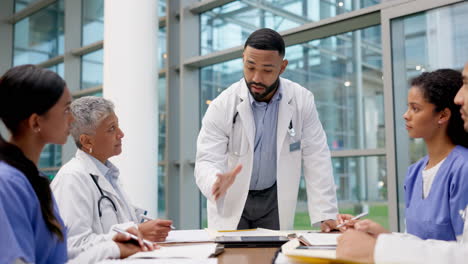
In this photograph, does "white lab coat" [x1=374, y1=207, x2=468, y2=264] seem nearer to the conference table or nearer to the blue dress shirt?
the conference table

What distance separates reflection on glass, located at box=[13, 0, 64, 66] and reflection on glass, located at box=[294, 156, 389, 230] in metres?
4.48

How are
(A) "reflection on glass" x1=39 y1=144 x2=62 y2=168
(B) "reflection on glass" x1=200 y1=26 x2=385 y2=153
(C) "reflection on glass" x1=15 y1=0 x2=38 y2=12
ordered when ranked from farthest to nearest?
(C) "reflection on glass" x1=15 y1=0 x2=38 y2=12
(A) "reflection on glass" x1=39 y1=144 x2=62 y2=168
(B) "reflection on glass" x1=200 y1=26 x2=385 y2=153

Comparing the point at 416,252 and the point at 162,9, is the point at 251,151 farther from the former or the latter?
the point at 162,9

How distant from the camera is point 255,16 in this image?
4438 mm

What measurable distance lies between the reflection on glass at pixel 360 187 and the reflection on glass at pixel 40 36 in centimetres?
448

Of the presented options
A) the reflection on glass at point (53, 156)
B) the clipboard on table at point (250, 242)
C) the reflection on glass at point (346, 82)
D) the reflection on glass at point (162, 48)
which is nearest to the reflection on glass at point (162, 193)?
the reflection on glass at point (162, 48)

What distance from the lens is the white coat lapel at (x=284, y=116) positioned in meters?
2.33

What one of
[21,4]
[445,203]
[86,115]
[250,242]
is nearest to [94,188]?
[86,115]

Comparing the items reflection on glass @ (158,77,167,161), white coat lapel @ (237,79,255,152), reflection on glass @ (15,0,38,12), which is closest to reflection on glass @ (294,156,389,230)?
white coat lapel @ (237,79,255,152)

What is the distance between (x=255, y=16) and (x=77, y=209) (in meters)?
3.28

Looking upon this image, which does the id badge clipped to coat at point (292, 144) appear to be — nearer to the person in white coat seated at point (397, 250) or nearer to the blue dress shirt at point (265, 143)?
the blue dress shirt at point (265, 143)

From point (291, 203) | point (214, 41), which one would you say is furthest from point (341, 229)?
point (214, 41)

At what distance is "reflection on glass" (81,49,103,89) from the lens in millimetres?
6125

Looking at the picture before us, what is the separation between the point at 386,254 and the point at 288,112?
1.40 metres
